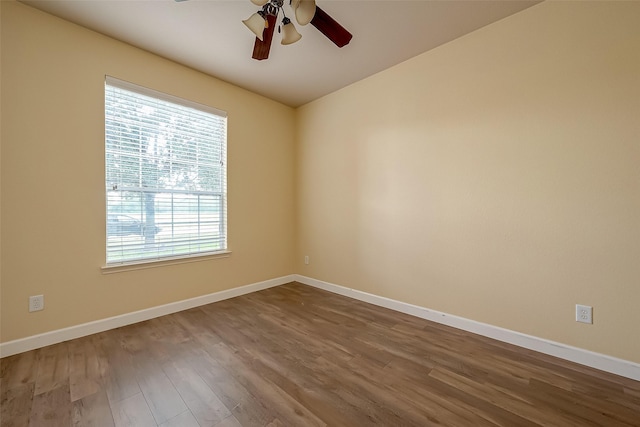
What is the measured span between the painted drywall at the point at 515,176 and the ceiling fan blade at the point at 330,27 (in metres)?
1.13

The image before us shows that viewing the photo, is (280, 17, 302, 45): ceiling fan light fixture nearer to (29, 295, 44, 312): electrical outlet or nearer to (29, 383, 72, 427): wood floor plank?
(29, 383, 72, 427): wood floor plank

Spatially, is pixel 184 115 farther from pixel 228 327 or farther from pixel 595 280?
pixel 595 280

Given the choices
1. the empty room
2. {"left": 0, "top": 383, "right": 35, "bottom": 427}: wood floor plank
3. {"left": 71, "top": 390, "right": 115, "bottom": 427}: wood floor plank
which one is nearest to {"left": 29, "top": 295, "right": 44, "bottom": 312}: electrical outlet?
the empty room

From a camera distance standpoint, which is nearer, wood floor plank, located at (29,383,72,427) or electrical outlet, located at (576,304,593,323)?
wood floor plank, located at (29,383,72,427)

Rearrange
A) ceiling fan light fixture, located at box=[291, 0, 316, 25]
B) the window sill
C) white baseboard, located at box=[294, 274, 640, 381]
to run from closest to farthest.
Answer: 1. ceiling fan light fixture, located at box=[291, 0, 316, 25]
2. white baseboard, located at box=[294, 274, 640, 381]
3. the window sill

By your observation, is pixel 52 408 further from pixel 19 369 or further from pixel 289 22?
pixel 289 22

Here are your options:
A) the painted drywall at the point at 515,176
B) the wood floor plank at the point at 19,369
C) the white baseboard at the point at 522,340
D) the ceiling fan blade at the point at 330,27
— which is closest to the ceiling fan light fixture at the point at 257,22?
the ceiling fan blade at the point at 330,27

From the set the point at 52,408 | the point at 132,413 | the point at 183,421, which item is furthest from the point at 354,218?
the point at 52,408

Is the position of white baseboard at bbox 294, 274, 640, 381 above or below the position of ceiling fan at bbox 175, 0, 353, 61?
below

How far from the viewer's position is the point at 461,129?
237cm

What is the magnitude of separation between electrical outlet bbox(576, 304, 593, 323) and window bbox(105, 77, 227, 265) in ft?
11.1

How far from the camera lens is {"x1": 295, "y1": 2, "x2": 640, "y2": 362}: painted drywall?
1715 millimetres

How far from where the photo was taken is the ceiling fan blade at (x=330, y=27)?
1737mm

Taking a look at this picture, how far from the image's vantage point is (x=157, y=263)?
264 cm
